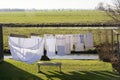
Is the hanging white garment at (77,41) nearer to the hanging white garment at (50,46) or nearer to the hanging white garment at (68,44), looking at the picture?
the hanging white garment at (68,44)

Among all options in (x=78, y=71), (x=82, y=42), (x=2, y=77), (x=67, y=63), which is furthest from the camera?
(x=82, y=42)

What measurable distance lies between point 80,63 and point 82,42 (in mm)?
1608

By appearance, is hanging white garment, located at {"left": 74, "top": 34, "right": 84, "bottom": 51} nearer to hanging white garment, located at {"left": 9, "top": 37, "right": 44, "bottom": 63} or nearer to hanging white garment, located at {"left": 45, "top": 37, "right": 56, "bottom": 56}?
hanging white garment, located at {"left": 45, "top": 37, "right": 56, "bottom": 56}

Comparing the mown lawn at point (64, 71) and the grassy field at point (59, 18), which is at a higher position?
the grassy field at point (59, 18)

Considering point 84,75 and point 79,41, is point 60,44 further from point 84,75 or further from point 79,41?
point 84,75

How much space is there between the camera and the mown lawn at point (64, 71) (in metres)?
14.4

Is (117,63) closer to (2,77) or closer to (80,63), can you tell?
(80,63)

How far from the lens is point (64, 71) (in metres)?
15.5

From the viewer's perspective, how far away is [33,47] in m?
15.0

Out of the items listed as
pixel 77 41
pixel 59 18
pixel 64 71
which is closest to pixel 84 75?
pixel 64 71

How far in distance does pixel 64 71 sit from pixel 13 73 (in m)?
2.13

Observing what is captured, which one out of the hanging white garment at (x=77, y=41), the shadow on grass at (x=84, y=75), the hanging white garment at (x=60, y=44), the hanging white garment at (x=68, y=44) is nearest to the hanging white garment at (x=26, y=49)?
the shadow on grass at (x=84, y=75)

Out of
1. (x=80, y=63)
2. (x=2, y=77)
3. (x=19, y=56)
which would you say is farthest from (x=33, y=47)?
(x=80, y=63)

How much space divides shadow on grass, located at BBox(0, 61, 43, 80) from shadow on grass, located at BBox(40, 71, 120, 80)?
2.40 ft
